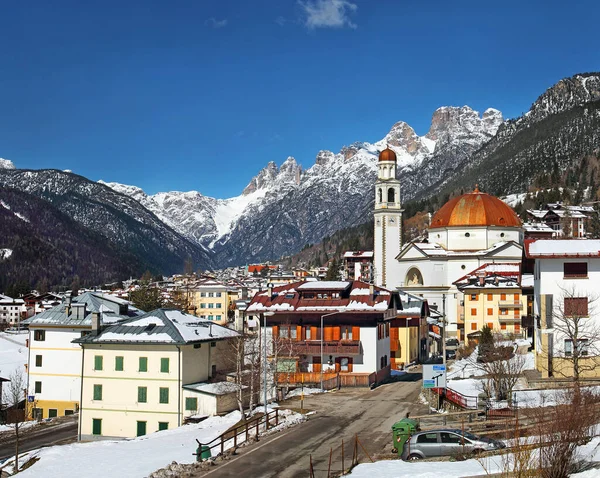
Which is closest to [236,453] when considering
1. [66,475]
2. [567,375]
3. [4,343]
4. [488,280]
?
[66,475]

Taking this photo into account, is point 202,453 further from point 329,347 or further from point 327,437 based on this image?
point 329,347

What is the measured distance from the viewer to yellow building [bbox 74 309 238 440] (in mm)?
47906

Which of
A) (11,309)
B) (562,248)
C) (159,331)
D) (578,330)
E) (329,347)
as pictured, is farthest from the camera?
(11,309)

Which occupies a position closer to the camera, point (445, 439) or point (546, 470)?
point (546, 470)

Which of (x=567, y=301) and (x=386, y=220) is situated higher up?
(x=386, y=220)

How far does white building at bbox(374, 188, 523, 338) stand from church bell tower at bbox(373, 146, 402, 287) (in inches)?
308

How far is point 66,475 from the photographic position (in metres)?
33.4

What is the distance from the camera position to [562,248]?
42.1m

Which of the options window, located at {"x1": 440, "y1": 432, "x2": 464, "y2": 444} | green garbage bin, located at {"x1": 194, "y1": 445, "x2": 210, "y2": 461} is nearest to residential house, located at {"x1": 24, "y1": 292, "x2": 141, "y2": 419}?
green garbage bin, located at {"x1": 194, "y1": 445, "x2": 210, "y2": 461}

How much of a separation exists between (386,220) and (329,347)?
7607cm

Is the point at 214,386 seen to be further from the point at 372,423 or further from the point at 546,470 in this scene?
the point at 546,470

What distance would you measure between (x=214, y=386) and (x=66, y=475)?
51.4 feet

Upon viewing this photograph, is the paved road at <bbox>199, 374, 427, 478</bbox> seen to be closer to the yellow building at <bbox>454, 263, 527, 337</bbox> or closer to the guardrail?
the guardrail

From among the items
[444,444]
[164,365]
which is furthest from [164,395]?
[444,444]
